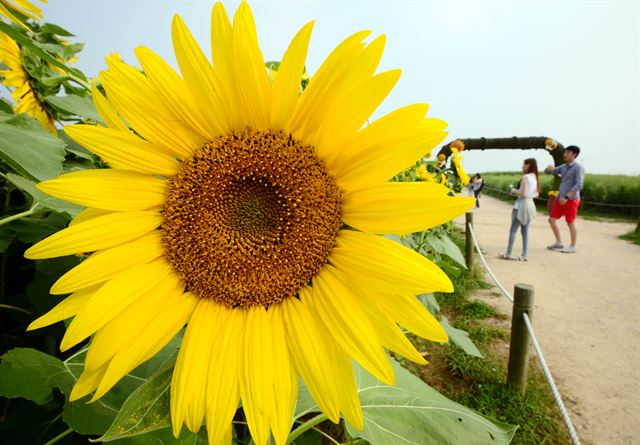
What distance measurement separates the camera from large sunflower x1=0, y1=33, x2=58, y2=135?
4.59 ft

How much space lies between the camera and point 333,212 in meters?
0.77

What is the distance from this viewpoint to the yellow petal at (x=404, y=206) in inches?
24.5

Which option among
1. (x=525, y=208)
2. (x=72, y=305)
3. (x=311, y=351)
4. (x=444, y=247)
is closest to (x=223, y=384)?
(x=311, y=351)

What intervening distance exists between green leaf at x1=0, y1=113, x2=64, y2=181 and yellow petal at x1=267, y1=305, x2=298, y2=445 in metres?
0.55

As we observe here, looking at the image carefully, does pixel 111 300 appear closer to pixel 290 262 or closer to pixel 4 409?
pixel 290 262

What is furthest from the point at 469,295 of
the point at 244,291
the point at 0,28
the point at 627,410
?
the point at 0,28

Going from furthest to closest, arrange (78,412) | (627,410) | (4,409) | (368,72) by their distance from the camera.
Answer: (627,410) < (4,409) < (78,412) < (368,72)

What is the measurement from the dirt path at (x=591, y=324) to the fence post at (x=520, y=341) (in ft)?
1.51

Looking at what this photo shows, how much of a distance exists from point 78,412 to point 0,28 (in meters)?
0.73

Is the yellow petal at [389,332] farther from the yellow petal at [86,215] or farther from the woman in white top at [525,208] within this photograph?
the woman in white top at [525,208]

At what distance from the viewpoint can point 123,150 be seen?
73cm

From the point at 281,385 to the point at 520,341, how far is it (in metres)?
3.14

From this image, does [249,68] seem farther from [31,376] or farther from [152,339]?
[31,376]

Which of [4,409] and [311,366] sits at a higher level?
[311,366]
